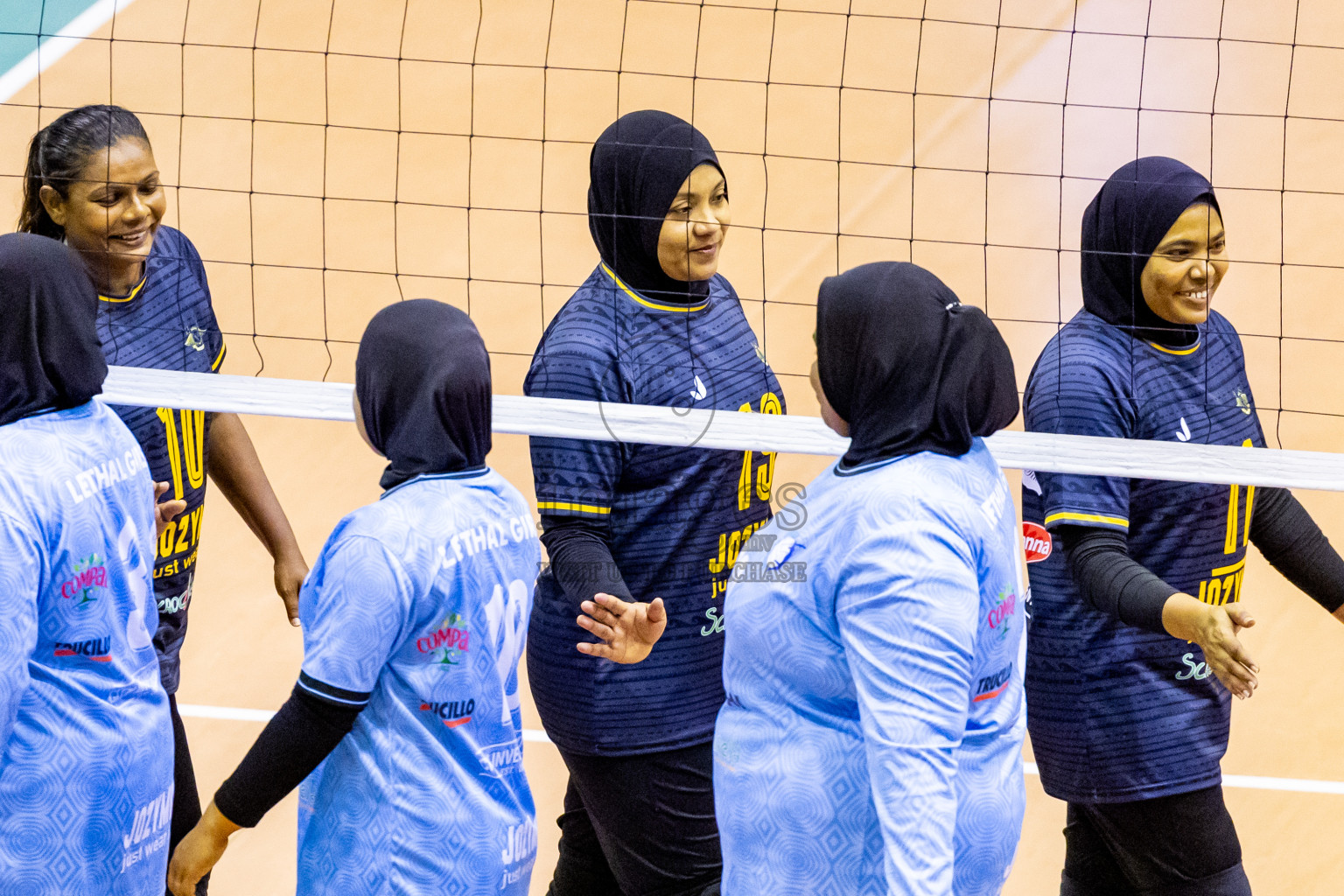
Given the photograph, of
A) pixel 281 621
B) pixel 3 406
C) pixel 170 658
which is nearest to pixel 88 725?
pixel 3 406

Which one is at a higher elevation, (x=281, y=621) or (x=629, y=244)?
(x=629, y=244)

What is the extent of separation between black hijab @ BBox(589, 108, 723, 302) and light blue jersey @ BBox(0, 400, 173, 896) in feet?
3.91

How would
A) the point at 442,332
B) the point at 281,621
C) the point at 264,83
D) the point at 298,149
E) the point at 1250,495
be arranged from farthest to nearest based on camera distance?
the point at 264,83 → the point at 298,149 → the point at 281,621 → the point at 1250,495 → the point at 442,332

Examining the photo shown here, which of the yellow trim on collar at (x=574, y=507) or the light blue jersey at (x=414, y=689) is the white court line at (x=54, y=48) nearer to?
the yellow trim on collar at (x=574, y=507)

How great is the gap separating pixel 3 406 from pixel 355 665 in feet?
2.81

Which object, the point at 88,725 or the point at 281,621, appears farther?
the point at 281,621

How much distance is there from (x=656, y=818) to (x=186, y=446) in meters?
1.46

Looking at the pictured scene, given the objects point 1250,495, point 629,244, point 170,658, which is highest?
point 629,244

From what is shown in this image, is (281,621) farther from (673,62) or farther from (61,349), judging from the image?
(673,62)

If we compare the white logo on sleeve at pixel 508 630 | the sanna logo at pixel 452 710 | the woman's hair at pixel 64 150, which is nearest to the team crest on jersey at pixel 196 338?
the woman's hair at pixel 64 150

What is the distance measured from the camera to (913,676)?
7.60 ft

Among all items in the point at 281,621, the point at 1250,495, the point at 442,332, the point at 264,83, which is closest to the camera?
the point at 442,332

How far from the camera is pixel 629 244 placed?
141 inches

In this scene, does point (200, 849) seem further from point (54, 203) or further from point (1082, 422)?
point (1082, 422)
